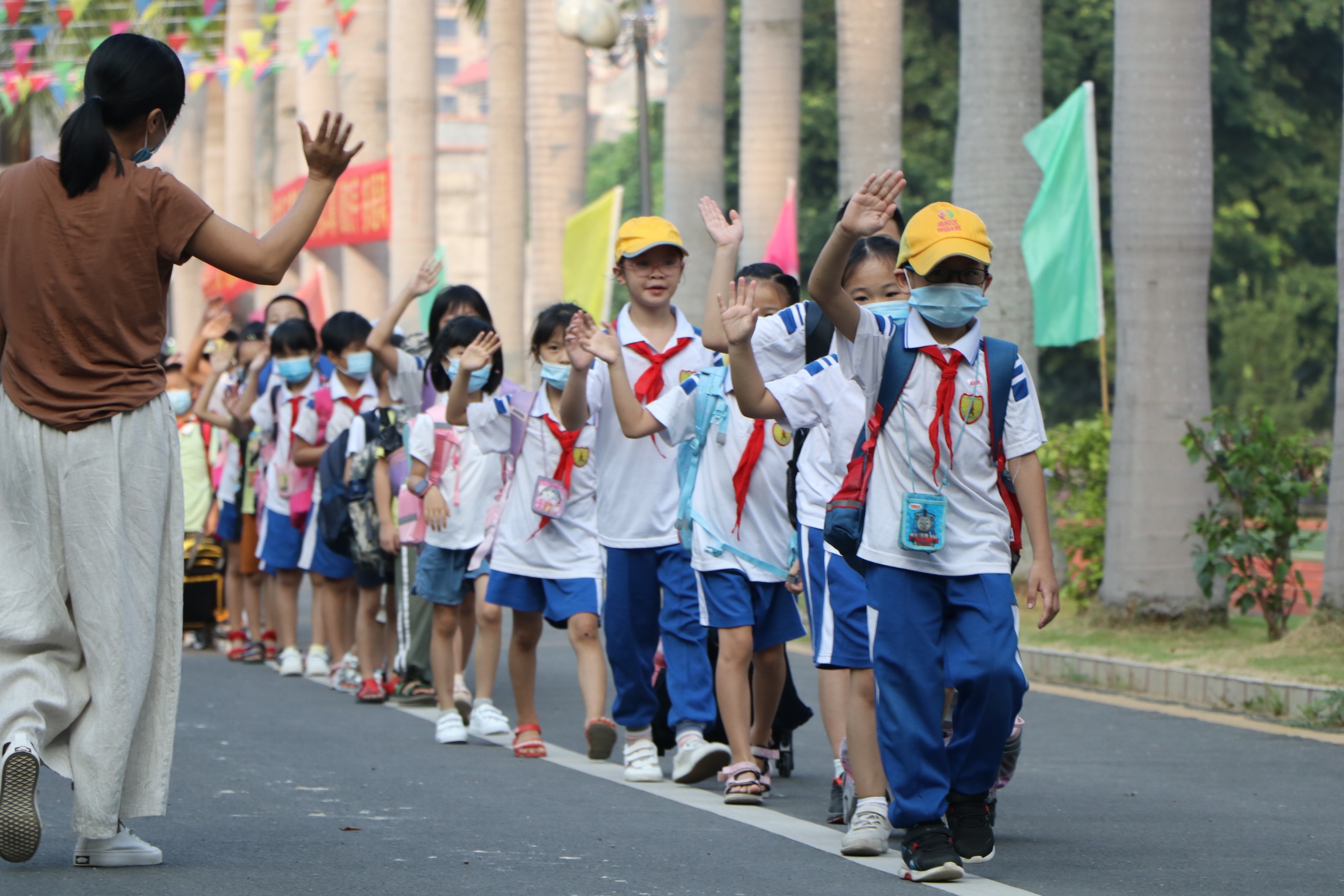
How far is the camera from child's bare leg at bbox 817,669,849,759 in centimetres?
696

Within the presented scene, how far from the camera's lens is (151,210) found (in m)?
5.40

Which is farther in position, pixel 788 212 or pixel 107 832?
pixel 788 212

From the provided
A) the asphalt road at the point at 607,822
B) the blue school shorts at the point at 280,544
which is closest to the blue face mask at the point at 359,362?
the blue school shorts at the point at 280,544

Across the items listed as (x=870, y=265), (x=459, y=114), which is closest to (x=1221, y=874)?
(x=870, y=265)

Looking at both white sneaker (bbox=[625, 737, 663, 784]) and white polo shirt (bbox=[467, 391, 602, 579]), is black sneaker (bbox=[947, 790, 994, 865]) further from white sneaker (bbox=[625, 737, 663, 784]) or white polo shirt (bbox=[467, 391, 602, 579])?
white polo shirt (bbox=[467, 391, 602, 579])

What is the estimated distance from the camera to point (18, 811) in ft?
16.7

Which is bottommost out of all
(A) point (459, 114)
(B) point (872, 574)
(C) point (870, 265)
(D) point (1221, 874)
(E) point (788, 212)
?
(D) point (1221, 874)

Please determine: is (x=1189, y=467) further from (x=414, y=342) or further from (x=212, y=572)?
(x=212, y=572)

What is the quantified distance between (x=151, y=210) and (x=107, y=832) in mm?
1590

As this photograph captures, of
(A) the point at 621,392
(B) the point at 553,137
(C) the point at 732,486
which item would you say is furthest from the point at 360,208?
(A) the point at 621,392

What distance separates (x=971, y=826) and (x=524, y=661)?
11.1 ft

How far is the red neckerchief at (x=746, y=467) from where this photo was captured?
754cm

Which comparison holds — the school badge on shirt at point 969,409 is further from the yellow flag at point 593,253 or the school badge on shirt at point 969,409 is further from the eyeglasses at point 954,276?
the yellow flag at point 593,253

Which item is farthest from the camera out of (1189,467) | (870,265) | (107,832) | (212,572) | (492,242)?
(492,242)
